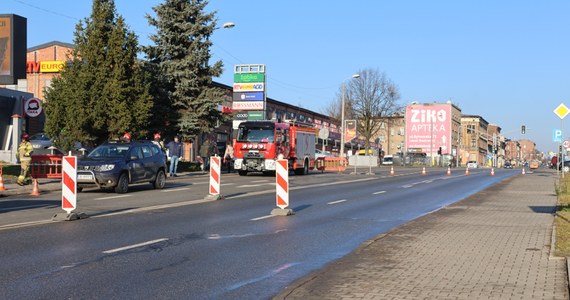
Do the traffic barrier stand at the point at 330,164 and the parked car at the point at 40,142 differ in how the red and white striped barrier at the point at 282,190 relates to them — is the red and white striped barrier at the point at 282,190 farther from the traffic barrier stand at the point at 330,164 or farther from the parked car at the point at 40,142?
the traffic barrier stand at the point at 330,164

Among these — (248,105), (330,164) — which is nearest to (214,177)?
(330,164)

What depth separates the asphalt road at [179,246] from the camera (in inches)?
259

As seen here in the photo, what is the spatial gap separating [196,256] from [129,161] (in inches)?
447

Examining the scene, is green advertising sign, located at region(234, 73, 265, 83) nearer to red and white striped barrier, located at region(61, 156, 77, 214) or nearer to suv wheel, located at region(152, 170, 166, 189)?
suv wheel, located at region(152, 170, 166, 189)

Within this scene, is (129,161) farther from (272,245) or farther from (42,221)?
(272,245)

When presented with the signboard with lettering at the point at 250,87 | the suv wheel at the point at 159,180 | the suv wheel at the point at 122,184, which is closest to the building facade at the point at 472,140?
the signboard with lettering at the point at 250,87

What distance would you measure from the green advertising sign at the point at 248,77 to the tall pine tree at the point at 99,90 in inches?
660

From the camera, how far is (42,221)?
1182 cm

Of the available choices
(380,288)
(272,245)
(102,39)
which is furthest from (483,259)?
(102,39)

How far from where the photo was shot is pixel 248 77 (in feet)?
149

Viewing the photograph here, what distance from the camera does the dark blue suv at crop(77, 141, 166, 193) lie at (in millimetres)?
18156

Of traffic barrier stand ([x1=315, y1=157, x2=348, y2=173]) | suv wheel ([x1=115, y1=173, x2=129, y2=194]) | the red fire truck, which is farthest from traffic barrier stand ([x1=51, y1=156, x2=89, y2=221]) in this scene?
traffic barrier stand ([x1=315, y1=157, x2=348, y2=173])

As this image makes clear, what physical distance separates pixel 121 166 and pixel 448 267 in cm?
1320

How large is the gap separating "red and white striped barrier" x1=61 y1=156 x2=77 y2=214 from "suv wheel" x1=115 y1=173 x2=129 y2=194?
6025 mm
